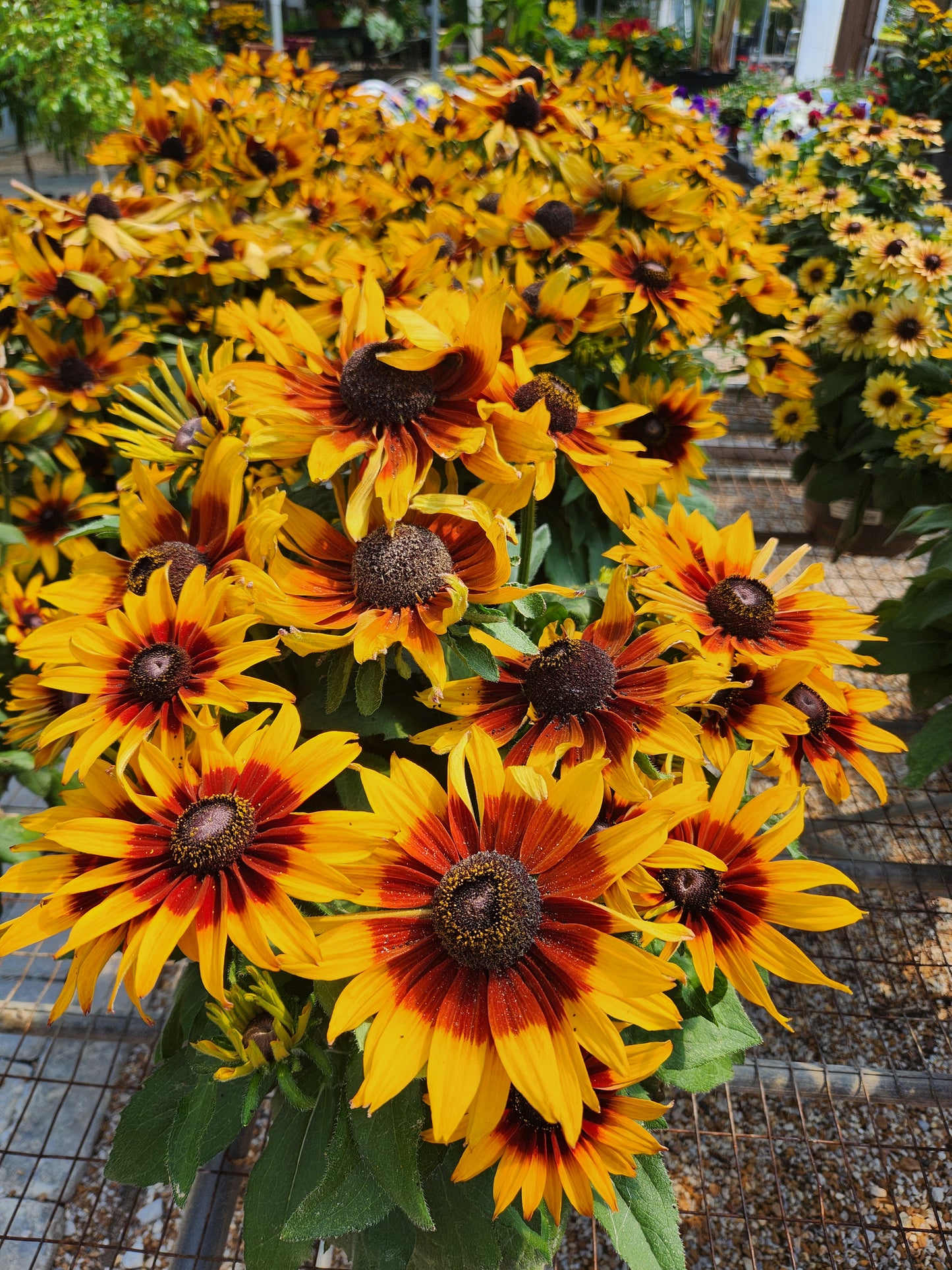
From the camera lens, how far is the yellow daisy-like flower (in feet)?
6.26

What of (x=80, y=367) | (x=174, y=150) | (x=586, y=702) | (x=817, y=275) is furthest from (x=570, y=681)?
(x=817, y=275)

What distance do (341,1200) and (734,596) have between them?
0.42 metres

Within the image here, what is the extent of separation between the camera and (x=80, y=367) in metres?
0.96

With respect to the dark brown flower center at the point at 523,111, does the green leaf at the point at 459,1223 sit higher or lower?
lower

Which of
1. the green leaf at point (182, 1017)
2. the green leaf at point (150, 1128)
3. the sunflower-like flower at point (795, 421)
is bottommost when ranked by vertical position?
the sunflower-like flower at point (795, 421)

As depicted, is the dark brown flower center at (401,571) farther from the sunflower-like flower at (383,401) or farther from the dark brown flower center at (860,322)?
the dark brown flower center at (860,322)

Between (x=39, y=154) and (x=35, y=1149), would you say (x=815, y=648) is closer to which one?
(x=35, y=1149)

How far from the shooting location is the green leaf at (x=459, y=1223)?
48 centimetres

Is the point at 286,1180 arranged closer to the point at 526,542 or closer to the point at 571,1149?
the point at 571,1149

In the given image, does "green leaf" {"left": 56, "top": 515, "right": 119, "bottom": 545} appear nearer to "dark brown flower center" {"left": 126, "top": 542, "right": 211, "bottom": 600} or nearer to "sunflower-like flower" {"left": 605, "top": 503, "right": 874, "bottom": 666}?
"dark brown flower center" {"left": 126, "top": 542, "right": 211, "bottom": 600}

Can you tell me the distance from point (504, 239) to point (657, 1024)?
2.53 ft

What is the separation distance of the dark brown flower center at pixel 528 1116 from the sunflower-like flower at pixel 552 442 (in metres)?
0.31

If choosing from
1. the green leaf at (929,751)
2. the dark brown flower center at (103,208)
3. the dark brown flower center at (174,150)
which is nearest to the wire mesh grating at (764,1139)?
the green leaf at (929,751)

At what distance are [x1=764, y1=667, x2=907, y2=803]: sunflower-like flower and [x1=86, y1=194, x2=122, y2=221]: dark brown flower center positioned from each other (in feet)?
3.00
